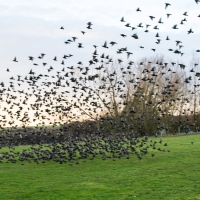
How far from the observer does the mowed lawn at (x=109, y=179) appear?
82.5ft

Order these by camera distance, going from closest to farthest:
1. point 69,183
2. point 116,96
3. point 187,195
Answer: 1. point 187,195
2. point 69,183
3. point 116,96

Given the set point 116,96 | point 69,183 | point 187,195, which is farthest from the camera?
point 116,96

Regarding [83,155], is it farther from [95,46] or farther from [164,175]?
[95,46]

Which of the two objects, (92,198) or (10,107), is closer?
(92,198)

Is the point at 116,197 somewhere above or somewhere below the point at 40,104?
below

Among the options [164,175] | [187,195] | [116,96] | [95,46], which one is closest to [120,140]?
[164,175]

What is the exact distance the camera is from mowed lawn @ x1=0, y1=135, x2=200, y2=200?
82.5ft

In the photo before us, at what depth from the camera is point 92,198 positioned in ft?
79.7

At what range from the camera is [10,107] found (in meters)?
45.5

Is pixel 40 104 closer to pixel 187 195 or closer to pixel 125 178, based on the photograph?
pixel 125 178

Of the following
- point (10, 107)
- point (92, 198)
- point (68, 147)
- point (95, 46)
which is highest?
point (95, 46)

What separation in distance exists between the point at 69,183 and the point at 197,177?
9870 mm

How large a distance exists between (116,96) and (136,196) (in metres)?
51.7

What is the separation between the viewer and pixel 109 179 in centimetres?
3012
